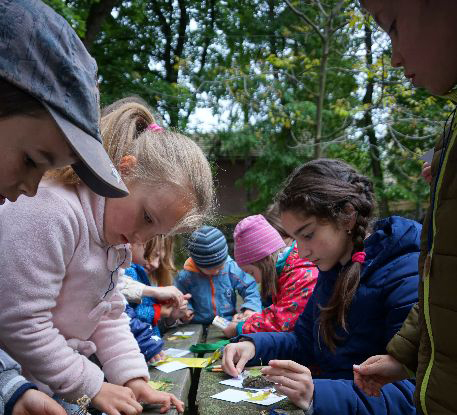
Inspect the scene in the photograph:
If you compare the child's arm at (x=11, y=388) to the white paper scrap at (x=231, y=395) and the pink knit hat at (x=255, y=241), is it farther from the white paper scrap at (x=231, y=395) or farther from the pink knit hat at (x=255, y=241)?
the pink knit hat at (x=255, y=241)

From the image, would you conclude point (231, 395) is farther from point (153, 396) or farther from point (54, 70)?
point (54, 70)

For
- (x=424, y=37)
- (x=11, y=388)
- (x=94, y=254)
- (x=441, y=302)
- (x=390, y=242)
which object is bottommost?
(x=11, y=388)

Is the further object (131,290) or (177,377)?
(131,290)

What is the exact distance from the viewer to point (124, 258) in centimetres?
210

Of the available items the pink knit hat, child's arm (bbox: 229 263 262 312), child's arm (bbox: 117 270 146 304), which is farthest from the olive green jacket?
child's arm (bbox: 229 263 262 312)

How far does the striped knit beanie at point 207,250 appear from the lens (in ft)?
14.3

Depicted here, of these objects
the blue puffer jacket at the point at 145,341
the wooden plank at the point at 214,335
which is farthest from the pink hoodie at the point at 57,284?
the wooden plank at the point at 214,335

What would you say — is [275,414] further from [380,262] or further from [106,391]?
A: [380,262]

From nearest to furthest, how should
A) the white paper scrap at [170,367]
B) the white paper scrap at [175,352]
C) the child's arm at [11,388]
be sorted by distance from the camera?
the child's arm at [11,388] → the white paper scrap at [170,367] → the white paper scrap at [175,352]

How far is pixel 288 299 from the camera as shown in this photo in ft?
10.5

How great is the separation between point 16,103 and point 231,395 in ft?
4.91

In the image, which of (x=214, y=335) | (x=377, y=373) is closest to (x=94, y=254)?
(x=377, y=373)

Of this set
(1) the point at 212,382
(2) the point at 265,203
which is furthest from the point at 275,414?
(2) the point at 265,203

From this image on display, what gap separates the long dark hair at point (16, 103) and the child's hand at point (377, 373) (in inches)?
49.7
